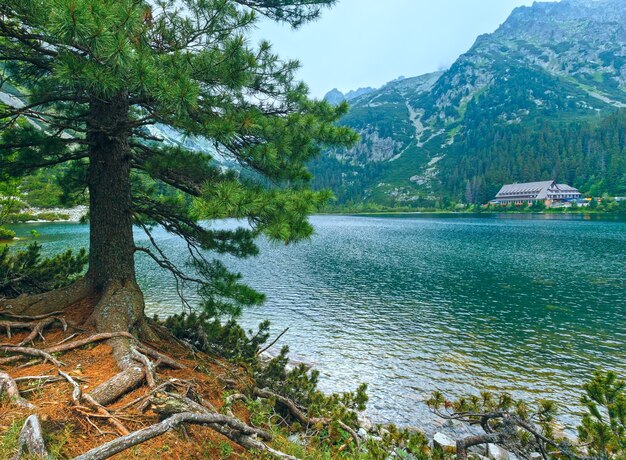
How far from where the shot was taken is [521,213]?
140 meters

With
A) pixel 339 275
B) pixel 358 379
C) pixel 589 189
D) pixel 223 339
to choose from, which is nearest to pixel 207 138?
pixel 223 339

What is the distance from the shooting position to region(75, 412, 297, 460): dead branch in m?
2.96

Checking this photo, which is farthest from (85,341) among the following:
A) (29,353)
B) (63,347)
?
(29,353)

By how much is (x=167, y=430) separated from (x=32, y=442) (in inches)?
50.4

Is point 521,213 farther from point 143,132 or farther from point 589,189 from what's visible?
point 143,132

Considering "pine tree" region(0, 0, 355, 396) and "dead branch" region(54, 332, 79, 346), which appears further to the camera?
"dead branch" region(54, 332, 79, 346)

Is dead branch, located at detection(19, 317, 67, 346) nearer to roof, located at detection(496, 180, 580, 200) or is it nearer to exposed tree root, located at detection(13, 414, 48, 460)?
exposed tree root, located at detection(13, 414, 48, 460)

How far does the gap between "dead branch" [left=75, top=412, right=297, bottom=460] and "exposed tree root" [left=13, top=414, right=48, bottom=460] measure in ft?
2.41

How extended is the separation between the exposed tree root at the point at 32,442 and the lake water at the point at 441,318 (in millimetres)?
3745

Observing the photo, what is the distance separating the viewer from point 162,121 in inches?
238

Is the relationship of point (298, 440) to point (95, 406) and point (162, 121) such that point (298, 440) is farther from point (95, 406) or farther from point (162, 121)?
point (162, 121)

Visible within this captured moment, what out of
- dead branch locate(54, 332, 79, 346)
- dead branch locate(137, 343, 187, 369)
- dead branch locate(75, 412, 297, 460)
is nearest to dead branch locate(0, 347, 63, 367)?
dead branch locate(54, 332, 79, 346)

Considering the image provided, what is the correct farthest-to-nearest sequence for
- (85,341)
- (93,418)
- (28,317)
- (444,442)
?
(444,442) < (28,317) < (85,341) < (93,418)

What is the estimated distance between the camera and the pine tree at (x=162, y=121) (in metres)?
4.76
